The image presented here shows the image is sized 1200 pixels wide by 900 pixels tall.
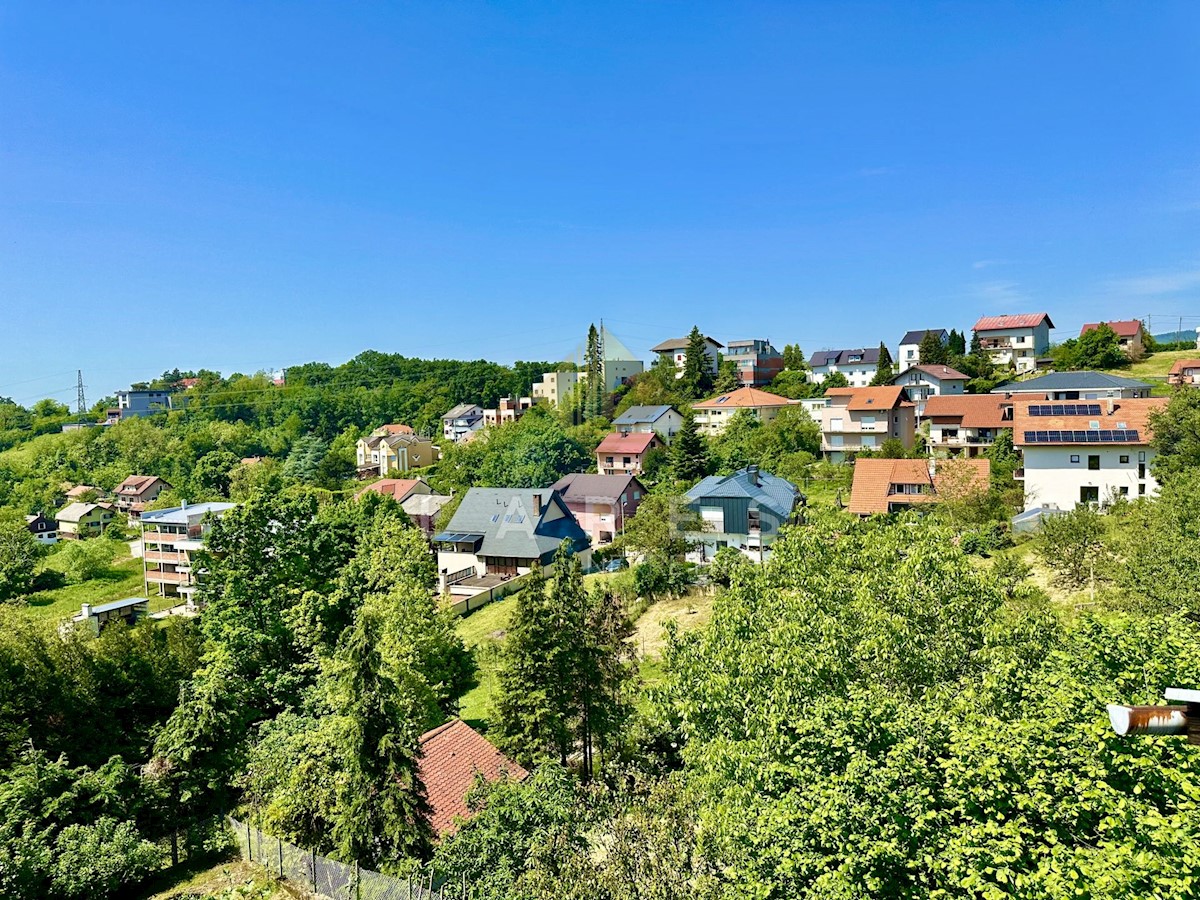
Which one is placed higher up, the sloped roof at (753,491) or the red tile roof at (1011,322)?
the red tile roof at (1011,322)

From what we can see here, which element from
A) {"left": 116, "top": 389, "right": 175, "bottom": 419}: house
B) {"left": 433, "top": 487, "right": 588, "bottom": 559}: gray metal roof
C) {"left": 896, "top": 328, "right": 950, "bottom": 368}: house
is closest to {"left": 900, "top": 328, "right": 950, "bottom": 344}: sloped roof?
{"left": 896, "top": 328, "right": 950, "bottom": 368}: house

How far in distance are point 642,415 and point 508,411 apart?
29991mm

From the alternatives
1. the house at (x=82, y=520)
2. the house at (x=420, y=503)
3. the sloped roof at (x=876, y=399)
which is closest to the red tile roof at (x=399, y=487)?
the house at (x=420, y=503)

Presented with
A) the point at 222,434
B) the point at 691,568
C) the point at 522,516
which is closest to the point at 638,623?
the point at 691,568

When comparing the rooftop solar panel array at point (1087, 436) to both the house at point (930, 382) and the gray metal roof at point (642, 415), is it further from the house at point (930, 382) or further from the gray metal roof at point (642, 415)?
the gray metal roof at point (642, 415)

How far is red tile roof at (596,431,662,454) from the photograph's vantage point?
189 feet

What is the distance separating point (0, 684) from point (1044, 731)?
23214mm

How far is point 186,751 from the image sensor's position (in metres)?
15.5

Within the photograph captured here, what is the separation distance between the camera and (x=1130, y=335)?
60844 mm

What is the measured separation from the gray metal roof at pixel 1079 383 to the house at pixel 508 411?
184ft

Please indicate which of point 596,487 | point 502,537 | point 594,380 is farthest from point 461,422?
point 502,537

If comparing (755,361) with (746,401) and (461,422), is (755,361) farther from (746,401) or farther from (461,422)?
(461,422)

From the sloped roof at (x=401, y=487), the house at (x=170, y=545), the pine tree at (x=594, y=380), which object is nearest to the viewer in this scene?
the house at (x=170, y=545)

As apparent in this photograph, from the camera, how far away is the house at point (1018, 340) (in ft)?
211
